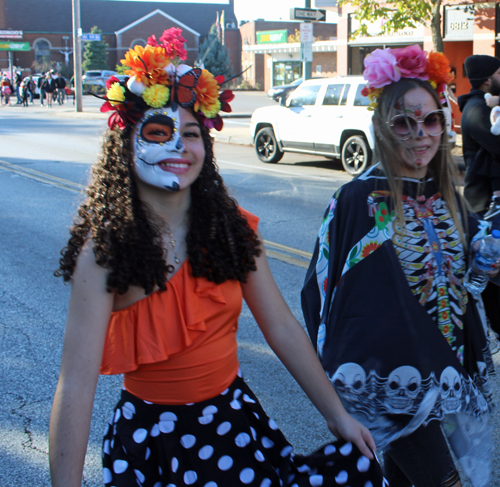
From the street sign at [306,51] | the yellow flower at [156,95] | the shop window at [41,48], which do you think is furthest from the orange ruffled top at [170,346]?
the shop window at [41,48]

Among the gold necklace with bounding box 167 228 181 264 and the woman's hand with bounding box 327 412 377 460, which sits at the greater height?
the gold necklace with bounding box 167 228 181 264

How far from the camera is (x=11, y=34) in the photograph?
67.1m

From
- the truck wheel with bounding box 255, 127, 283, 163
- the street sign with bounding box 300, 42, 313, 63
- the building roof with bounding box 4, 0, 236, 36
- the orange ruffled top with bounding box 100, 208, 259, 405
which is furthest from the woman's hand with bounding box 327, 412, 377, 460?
the building roof with bounding box 4, 0, 236, 36

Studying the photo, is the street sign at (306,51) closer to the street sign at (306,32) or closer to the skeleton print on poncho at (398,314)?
the street sign at (306,32)

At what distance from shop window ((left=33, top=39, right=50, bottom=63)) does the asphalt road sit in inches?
2388

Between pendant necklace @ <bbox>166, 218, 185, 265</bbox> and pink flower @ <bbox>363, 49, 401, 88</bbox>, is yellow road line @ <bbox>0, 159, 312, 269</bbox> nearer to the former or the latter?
pink flower @ <bbox>363, 49, 401, 88</bbox>

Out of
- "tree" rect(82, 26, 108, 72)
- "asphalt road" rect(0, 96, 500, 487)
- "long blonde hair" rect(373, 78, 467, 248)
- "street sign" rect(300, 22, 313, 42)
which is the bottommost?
"asphalt road" rect(0, 96, 500, 487)

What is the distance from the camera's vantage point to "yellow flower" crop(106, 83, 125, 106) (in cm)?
184

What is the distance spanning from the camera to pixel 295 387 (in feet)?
12.7

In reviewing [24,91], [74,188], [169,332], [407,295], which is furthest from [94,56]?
[169,332]

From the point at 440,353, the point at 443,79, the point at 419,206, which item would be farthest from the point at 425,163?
the point at 440,353

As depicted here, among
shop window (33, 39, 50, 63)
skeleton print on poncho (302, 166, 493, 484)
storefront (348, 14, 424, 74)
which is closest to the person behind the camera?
skeleton print on poncho (302, 166, 493, 484)

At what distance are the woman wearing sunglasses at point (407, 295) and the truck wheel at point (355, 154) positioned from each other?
9.33m

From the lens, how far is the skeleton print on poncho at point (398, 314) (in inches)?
84.6
